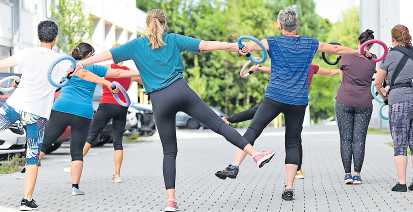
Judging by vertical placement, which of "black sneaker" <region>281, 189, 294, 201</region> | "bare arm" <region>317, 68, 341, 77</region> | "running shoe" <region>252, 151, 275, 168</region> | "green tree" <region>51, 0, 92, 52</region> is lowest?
"black sneaker" <region>281, 189, 294, 201</region>

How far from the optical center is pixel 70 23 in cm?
3434

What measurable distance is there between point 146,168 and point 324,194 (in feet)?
18.3

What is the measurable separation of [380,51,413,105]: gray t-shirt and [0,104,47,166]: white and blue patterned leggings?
156 inches

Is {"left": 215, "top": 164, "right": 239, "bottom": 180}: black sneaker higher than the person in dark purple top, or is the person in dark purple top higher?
the person in dark purple top

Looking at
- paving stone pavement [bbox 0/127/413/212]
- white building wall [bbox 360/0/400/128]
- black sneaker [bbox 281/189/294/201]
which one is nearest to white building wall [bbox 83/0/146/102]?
white building wall [bbox 360/0/400/128]

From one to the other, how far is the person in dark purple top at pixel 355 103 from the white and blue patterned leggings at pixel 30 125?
13.7 ft

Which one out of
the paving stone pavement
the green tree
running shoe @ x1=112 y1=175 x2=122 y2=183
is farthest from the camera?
the green tree

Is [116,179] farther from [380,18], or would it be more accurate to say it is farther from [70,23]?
[380,18]

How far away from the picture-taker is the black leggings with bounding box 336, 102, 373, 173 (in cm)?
1166

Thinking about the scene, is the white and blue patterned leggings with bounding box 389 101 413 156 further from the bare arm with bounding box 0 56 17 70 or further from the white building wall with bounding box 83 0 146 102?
the white building wall with bounding box 83 0 146 102

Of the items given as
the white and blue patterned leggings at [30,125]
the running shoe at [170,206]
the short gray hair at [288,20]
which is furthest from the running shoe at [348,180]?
the white and blue patterned leggings at [30,125]

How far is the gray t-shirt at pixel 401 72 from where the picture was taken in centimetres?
1059

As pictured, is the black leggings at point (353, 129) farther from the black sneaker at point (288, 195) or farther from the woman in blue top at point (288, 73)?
the black sneaker at point (288, 195)

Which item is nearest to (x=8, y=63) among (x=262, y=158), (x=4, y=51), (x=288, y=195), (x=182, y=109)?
(x=182, y=109)
